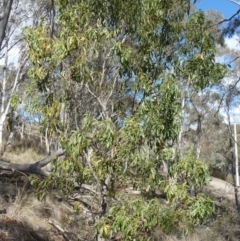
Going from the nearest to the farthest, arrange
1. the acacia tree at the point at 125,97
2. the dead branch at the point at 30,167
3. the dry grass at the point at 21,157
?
the acacia tree at the point at 125,97 → the dead branch at the point at 30,167 → the dry grass at the point at 21,157

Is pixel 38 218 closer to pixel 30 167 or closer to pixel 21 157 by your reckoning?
pixel 30 167

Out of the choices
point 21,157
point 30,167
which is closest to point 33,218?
point 30,167

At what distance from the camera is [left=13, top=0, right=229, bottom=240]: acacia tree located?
4355 millimetres

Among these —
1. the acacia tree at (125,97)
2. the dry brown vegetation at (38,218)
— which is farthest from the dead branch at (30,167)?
the acacia tree at (125,97)

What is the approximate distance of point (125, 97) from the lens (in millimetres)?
5266

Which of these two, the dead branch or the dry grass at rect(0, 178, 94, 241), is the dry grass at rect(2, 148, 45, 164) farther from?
the dry grass at rect(0, 178, 94, 241)

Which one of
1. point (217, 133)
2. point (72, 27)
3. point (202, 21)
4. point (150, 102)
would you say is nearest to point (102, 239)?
point (150, 102)

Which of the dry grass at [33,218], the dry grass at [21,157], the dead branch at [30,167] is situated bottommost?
the dry grass at [33,218]

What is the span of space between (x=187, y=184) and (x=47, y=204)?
442 centimetres

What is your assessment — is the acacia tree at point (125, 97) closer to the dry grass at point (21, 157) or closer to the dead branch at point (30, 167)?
the dead branch at point (30, 167)

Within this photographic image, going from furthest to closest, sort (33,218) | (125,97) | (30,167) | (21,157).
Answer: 1. (21,157)
2. (30,167)
3. (33,218)
4. (125,97)

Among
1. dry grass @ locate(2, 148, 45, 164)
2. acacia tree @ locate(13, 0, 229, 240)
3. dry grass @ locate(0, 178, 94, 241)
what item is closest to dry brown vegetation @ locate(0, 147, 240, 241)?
dry grass @ locate(0, 178, 94, 241)

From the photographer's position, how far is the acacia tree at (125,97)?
171 inches

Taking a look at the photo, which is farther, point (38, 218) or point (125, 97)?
point (38, 218)
